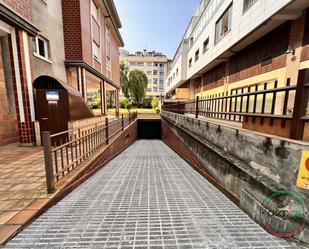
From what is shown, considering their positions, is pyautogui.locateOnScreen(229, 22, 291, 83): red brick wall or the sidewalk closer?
the sidewalk

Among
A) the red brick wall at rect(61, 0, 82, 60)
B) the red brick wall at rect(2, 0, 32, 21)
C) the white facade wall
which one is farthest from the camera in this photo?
the red brick wall at rect(61, 0, 82, 60)

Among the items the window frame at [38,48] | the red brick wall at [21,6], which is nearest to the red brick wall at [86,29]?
the window frame at [38,48]

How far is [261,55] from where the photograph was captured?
7816mm

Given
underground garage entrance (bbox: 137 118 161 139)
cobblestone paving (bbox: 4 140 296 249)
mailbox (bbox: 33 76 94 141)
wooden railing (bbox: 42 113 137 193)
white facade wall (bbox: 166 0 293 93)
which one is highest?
white facade wall (bbox: 166 0 293 93)

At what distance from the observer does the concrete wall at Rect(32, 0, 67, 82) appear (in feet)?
19.5

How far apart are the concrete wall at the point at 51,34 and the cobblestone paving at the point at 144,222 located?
594 centimetres

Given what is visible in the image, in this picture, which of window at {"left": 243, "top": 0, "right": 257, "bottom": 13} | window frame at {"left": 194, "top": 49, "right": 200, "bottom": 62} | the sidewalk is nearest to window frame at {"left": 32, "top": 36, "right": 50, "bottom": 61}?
the sidewalk

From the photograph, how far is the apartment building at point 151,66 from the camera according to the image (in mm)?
44781

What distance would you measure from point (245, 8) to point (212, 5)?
16.5 ft

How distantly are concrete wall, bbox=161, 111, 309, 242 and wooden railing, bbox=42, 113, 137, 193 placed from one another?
307 centimetres

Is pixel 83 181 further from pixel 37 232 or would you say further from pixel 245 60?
pixel 245 60

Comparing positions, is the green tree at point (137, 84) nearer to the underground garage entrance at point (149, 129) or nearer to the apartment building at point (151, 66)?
the apartment building at point (151, 66)

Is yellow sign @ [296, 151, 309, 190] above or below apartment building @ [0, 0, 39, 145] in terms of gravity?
below

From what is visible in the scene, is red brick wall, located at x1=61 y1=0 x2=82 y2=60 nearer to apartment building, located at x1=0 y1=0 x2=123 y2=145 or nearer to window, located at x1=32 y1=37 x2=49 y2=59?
apartment building, located at x1=0 y1=0 x2=123 y2=145
